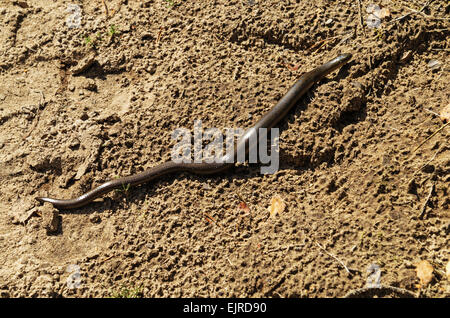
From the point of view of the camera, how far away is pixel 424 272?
302 centimetres

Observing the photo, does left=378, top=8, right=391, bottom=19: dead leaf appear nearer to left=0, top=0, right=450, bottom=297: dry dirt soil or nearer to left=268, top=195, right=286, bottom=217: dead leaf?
left=0, top=0, right=450, bottom=297: dry dirt soil

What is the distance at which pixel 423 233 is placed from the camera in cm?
318

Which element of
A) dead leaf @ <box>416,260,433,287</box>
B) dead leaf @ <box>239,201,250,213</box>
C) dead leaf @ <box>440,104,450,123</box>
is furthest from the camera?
dead leaf @ <box>239,201,250,213</box>

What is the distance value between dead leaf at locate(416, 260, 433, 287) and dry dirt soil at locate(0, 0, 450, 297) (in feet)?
0.13

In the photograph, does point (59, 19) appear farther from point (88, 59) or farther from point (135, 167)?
point (135, 167)

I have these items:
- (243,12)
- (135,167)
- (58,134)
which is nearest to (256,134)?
(135,167)

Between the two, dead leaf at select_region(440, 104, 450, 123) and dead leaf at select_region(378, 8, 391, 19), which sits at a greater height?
dead leaf at select_region(378, 8, 391, 19)

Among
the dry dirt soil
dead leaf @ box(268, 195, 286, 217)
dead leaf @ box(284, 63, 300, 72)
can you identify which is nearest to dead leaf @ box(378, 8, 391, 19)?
the dry dirt soil

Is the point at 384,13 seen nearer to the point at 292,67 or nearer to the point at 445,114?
the point at 292,67

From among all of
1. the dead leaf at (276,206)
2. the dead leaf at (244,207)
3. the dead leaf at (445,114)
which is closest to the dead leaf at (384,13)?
the dead leaf at (445,114)

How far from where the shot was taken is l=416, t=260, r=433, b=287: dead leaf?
9.80ft

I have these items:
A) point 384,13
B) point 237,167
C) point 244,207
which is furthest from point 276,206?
point 384,13

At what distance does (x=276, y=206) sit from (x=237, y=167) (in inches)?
24.3

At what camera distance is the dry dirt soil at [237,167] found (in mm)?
3326
